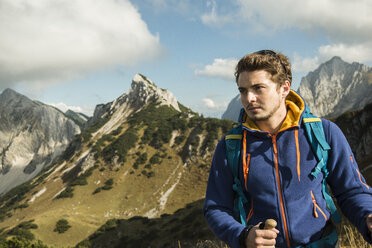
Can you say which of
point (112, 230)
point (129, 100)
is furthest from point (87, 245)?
point (129, 100)

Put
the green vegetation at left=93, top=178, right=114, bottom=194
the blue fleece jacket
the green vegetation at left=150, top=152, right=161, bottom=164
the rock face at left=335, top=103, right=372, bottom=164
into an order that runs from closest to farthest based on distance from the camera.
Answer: the blue fleece jacket → the rock face at left=335, top=103, right=372, bottom=164 → the green vegetation at left=93, top=178, right=114, bottom=194 → the green vegetation at left=150, top=152, right=161, bottom=164

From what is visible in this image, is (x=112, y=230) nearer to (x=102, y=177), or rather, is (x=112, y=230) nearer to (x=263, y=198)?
(x=102, y=177)

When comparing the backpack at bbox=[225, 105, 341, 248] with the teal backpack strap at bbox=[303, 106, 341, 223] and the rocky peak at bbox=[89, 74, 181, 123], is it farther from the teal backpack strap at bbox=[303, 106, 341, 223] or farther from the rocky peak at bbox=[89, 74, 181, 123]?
the rocky peak at bbox=[89, 74, 181, 123]

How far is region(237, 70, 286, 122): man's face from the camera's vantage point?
2.83 meters

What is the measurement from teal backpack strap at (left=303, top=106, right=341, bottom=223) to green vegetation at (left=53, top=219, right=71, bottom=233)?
5311 centimetres

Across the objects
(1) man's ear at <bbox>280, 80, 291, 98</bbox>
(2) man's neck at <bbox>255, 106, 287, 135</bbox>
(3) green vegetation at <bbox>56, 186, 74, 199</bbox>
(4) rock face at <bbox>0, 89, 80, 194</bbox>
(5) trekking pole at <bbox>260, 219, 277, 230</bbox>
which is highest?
(4) rock face at <bbox>0, 89, 80, 194</bbox>

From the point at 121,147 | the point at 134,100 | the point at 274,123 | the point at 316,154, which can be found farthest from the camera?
the point at 134,100

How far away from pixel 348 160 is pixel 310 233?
3.13ft

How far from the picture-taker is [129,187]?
61594 millimetres

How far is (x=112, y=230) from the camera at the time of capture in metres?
44.9

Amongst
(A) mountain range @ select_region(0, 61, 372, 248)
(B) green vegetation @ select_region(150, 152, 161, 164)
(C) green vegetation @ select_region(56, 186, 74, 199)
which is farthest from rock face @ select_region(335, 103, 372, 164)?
(C) green vegetation @ select_region(56, 186, 74, 199)

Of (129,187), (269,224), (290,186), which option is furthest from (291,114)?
(129,187)

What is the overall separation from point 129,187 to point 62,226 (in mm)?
18577

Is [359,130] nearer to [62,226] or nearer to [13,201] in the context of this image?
[62,226]
